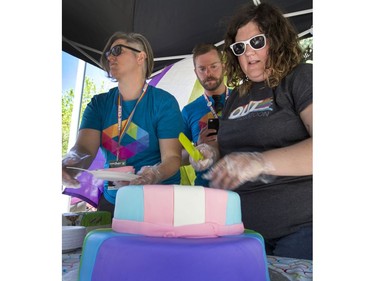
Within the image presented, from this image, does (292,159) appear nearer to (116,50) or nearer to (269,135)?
(269,135)

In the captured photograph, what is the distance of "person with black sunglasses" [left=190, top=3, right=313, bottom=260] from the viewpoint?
2.15 ft

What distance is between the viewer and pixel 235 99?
0.88 metres

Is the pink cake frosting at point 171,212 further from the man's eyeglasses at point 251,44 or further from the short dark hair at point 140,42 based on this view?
the short dark hair at point 140,42

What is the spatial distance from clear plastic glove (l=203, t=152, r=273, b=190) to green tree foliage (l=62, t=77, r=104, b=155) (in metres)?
0.26

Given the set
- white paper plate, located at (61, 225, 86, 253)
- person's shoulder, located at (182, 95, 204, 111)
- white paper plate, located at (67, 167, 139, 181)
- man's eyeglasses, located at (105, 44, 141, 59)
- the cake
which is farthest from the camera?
person's shoulder, located at (182, 95, 204, 111)

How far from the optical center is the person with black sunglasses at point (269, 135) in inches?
25.7

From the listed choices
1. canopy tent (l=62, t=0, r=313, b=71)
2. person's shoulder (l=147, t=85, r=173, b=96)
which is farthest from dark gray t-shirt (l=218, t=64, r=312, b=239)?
person's shoulder (l=147, t=85, r=173, b=96)

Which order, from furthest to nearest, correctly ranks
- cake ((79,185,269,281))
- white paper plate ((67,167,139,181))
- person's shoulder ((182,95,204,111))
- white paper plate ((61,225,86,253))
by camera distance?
person's shoulder ((182,95,204,111))
white paper plate ((67,167,139,181))
white paper plate ((61,225,86,253))
cake ((79,185,269,281))

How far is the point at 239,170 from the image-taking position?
0.64m

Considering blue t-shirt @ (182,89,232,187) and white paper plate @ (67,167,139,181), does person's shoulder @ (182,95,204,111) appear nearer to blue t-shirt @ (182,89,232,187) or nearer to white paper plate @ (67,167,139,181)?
blue t-shirt @ (182,89,232,187)

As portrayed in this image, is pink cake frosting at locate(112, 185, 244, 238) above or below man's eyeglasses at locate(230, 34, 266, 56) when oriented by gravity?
below

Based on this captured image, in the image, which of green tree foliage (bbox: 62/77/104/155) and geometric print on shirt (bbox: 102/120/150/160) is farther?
geometric print on shirt (bbox: 102/120/150/160)
